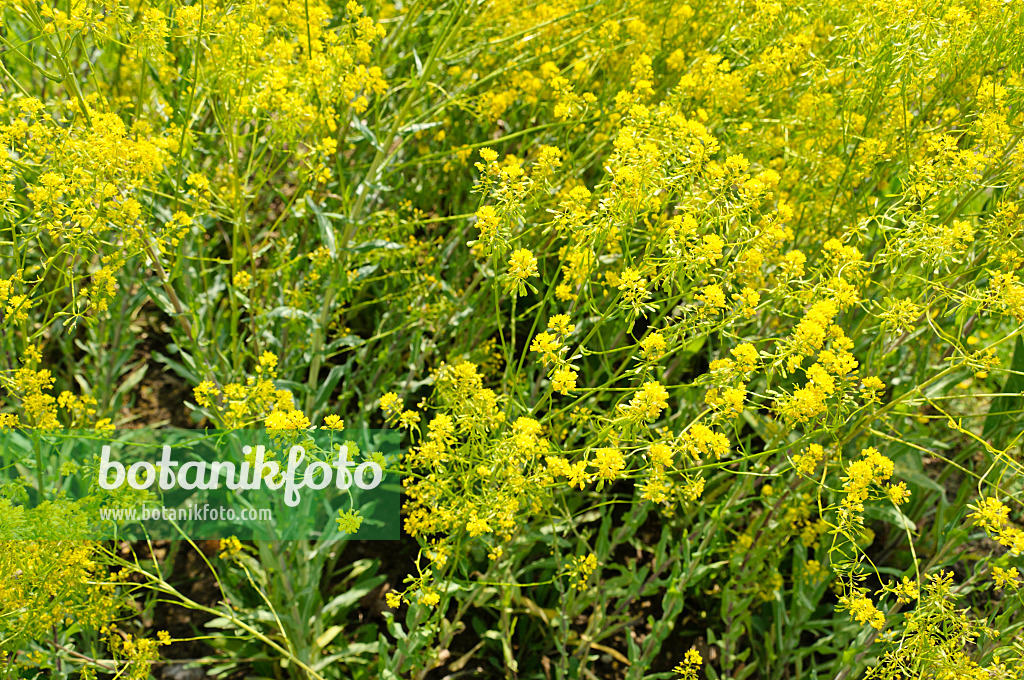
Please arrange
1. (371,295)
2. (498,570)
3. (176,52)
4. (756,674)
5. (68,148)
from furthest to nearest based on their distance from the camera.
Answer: (371,295) < (756,674) < (176,52) < (498,570) < (68,148)

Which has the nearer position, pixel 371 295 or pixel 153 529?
pixel 153 529

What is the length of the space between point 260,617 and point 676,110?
2291mm

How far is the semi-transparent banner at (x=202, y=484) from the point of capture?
2115 millimetres

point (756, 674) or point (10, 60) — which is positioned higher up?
point (10, 60)

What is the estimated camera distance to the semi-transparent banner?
212cm

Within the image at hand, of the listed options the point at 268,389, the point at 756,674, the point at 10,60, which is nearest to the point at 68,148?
the point at 268,389

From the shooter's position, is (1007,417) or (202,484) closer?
(1007,417)

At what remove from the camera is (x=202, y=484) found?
3018 mm

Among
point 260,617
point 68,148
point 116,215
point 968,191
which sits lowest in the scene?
point 260,617

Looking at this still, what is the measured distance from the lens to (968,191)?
7.91 ft

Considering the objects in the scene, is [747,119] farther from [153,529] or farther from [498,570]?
[153,529]

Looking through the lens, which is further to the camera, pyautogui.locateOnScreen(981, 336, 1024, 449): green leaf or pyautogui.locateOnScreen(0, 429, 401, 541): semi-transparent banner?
pyautogui.locateOnScreen(981, 336, 1024, 449): green leaf

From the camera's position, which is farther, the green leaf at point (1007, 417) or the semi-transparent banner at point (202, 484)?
the green leaf at point (1007, 417)

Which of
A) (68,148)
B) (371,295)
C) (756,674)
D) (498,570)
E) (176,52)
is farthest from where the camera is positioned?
(371,295)
